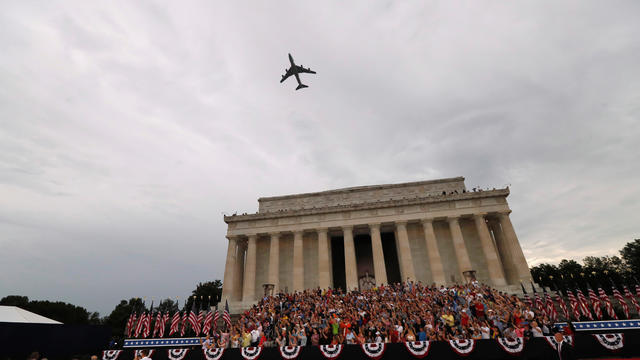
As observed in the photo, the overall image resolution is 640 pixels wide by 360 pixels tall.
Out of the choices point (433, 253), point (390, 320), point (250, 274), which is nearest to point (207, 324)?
point (390, 320)

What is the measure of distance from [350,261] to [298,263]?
6364mm

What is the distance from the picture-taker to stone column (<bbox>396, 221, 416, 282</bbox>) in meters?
34.2

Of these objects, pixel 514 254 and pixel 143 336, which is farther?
pixel 514 254

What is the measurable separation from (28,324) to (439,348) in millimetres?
22659

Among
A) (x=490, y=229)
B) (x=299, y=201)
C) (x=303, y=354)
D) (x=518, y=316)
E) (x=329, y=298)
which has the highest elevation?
(x=299, y=201)

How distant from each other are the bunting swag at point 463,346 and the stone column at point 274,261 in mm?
26603

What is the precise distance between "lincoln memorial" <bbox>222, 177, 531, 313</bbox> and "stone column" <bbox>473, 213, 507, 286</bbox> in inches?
3.8

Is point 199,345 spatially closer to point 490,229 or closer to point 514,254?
point 514,254

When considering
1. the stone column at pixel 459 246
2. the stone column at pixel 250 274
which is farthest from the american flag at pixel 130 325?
the stone column at pixel 459 246

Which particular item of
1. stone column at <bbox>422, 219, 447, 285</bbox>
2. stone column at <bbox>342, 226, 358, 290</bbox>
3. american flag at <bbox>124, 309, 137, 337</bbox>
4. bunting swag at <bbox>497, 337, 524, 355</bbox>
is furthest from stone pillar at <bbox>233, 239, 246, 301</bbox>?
bunting swag at <bbox>497, 337, 524, 355</bbox>

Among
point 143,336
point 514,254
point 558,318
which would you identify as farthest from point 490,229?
point 143,336

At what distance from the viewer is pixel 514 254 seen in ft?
110

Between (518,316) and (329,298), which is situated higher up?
(329,298)

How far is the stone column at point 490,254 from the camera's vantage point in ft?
106
